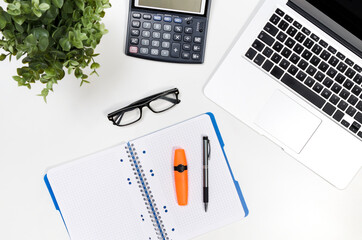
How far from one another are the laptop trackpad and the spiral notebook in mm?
123

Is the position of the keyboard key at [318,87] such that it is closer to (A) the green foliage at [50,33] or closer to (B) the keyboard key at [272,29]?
(B) the keyboard key at [272,29]

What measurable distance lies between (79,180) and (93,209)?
8 cm

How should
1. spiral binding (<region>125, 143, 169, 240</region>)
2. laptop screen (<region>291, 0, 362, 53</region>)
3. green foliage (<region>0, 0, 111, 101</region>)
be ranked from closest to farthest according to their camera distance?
green foliage (<region>0, 0, 111, 101</region>), laptop screen (<region>291, 0, 362, 53</region>), spiral binding (<region>125, 143, 169, 240</region>)

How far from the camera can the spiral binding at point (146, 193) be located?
86 centimetres

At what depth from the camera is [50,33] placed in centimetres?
62

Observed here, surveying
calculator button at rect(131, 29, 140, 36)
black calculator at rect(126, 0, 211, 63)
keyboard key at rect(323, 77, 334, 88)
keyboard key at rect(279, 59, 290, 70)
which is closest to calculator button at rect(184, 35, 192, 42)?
black calculator at rect(126, 0, 211, 63)

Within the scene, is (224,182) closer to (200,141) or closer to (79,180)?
(200,141)

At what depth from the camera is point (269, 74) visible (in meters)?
0.83

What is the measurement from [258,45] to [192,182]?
0.35m

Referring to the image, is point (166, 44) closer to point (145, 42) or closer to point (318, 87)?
point (145, 42)

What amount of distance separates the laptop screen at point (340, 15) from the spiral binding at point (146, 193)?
1.70ft

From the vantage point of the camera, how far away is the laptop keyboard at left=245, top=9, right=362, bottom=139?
0.82m

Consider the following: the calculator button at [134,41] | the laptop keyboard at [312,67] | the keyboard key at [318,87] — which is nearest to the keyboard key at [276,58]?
the laptop keyboard at [312,67]

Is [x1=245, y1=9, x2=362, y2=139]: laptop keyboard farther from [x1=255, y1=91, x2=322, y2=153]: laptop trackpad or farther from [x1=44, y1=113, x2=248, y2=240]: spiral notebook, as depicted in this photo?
[x1=44, y1=113, x2=248, y2=240]: spiral notebook
